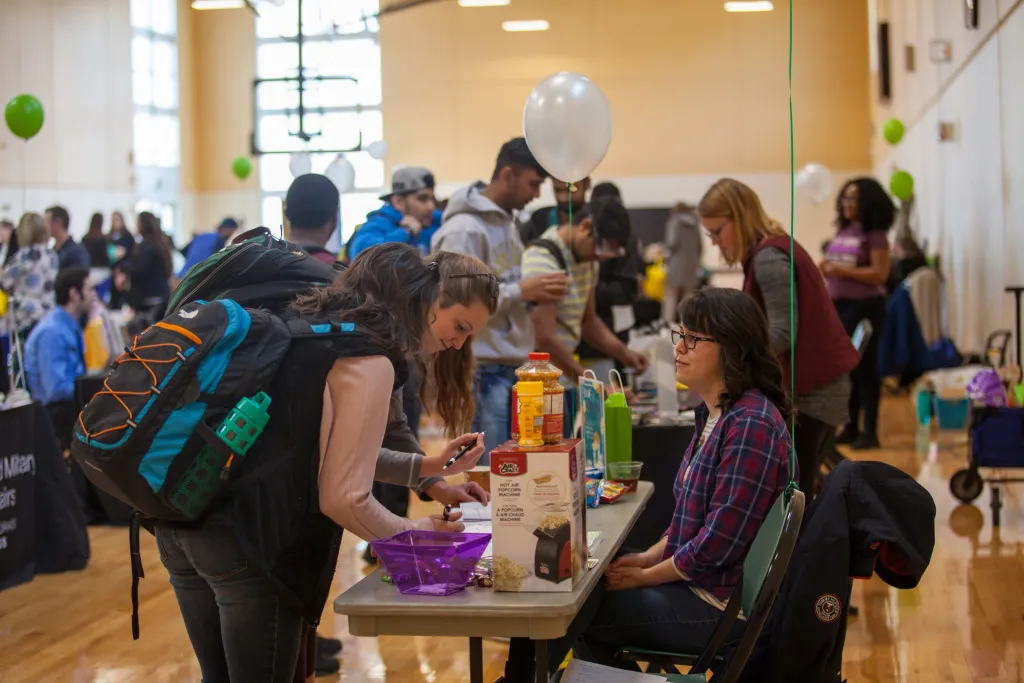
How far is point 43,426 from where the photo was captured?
4.82m

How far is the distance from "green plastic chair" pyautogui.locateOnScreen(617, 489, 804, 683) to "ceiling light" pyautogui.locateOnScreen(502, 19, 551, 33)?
49.8 ft

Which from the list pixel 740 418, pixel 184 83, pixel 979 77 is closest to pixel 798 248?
pixel 740 418

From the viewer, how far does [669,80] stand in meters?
16.5

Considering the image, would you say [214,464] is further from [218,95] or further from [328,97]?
[218,95]

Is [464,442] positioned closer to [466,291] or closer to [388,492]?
[466,291]

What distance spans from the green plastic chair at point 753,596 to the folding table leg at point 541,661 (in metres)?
0.36

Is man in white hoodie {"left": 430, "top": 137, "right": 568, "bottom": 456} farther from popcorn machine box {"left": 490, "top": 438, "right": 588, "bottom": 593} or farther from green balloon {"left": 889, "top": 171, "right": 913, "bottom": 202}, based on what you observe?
green balloon {"left": 889, "top": 171, "right": 913, "bottom": 202}

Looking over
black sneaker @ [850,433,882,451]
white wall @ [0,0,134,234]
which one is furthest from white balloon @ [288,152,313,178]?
black sneaker @ [850,433,882,451]

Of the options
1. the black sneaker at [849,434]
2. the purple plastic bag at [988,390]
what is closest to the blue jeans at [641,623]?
the purple plastic bag at [988,390]

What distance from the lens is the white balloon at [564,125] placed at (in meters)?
3.64

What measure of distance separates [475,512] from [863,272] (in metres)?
4.88

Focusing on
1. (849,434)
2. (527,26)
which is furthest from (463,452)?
(527,26)

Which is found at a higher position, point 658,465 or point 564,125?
point 564,125

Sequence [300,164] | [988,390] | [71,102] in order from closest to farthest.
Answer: [988,390], [300,164], [71,102]
